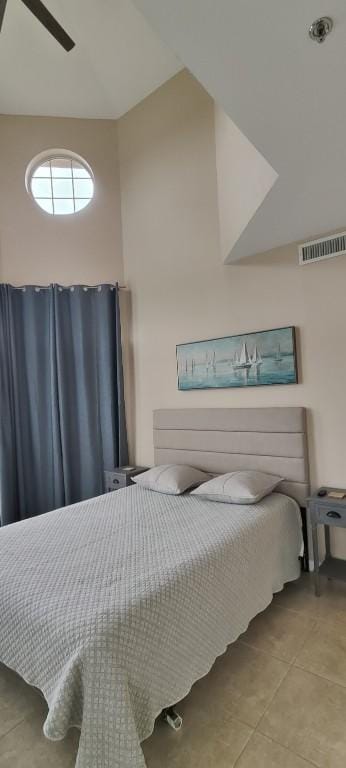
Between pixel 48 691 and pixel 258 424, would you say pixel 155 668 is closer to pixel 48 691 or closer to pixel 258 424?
pixel 48 691

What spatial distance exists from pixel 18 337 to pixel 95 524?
206cm

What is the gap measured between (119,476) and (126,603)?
80.9 inches

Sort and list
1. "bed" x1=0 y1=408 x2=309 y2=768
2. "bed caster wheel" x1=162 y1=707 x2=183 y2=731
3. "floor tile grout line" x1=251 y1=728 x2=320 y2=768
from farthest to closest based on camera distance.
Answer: "bed caster wheel" x1=162 y1=707 x2=183 y2=731
"floor tile grout line" x1=251 y1=728 x2=320 y2=768
"bed" x1=0 y1=408 x2=309 y2=768

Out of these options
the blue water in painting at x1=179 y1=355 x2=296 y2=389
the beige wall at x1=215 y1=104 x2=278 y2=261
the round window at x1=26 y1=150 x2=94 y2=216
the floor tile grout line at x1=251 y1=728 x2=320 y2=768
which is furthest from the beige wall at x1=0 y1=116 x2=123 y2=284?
the floor tile grout line at x1=251 y1=728 x2=320 y2=768

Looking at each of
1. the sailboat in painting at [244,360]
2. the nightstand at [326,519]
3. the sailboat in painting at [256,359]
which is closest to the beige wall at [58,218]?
the sailboat in painting at [244,360]

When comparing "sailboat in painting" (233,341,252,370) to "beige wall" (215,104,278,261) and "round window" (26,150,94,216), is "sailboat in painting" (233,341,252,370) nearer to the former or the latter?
"beige wall" (215,104,278,261)

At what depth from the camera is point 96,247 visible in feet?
12.6

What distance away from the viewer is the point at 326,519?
2.27m

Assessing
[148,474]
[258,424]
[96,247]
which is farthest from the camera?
[96,247]

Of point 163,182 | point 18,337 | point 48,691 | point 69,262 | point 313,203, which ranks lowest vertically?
point 48,691

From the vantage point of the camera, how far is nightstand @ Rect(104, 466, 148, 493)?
335cm

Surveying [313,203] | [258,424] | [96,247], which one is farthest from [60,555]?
[96,247]

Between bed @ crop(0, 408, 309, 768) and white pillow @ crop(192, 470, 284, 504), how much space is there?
57 mm

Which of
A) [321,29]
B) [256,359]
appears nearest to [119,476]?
[256,359]
